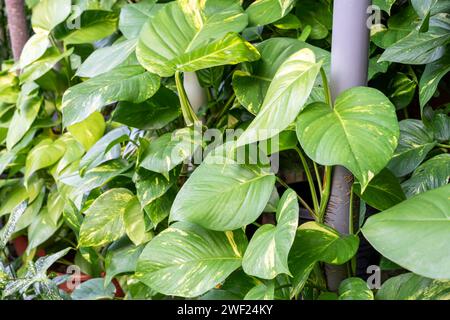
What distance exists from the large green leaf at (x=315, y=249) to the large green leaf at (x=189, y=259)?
102 millimetres

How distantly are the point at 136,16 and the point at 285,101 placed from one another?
0.59m

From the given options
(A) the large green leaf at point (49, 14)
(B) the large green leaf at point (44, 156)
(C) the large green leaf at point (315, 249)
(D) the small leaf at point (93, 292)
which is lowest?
(D) the small leaf at point (93, 292)

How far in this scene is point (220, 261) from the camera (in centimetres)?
81

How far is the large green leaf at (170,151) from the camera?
92 cm

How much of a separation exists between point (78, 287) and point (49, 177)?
1.81 feet

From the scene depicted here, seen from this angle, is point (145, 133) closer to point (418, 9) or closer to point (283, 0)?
point (283, 0)

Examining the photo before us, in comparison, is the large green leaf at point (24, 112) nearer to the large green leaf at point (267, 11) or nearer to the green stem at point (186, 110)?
the green stem at point (186, 110)

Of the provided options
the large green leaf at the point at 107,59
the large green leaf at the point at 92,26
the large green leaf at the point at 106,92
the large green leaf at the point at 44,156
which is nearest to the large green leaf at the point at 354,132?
the large green leaf at the point at 106,92

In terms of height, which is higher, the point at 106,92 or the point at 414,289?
the point at 106,92

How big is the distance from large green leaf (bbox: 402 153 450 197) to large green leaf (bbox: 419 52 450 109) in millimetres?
110

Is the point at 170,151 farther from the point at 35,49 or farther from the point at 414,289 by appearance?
the point at 35,49

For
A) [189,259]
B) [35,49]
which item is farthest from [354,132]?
[35,49]

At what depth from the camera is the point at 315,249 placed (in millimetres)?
757
